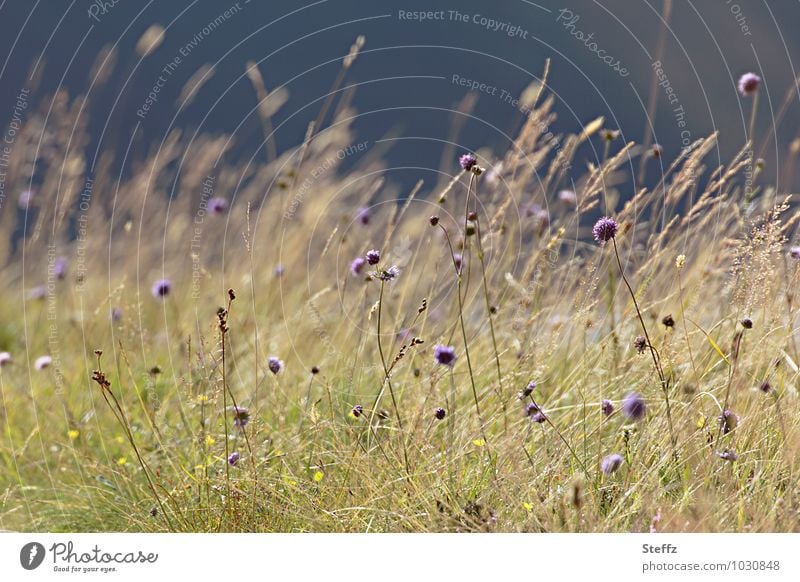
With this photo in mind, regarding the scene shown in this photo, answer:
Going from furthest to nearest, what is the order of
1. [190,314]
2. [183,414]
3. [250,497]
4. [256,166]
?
1. [256,166]
2. [190,314]
3. [183,414]
4. [250,497]

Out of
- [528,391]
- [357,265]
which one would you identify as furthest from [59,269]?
[528,391]

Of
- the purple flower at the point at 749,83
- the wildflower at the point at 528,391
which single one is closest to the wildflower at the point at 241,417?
the wildflower at the point at 528,391

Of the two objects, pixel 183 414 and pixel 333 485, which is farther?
pixel 183 414

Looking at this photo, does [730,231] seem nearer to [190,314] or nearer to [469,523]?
[469,523]

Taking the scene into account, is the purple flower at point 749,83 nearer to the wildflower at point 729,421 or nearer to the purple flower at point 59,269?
the wildflower at point 729,421

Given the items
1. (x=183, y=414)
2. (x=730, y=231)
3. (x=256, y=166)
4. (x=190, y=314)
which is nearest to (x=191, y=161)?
(x=256, y=166)

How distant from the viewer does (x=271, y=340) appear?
3.29 m

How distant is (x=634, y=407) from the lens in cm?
223

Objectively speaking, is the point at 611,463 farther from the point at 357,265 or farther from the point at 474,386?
the point at 357,265

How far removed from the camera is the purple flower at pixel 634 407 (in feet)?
7.27
